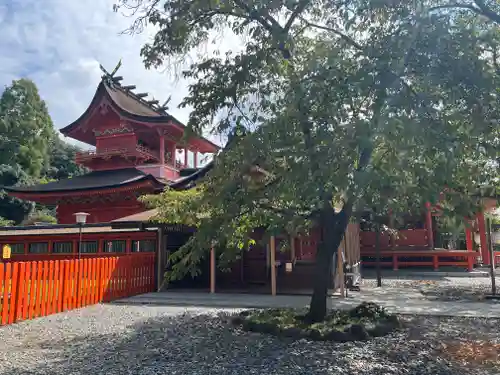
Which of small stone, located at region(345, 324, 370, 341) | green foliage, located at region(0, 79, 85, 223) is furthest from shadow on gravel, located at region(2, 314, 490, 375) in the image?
green foliage, located at region(0, 79, 85, 223)

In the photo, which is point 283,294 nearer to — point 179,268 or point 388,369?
point 179,268

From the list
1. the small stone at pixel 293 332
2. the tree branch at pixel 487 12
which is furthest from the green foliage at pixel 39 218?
the tree branch at pixel 487 12

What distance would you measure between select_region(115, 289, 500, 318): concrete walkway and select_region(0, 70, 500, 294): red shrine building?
93 centimetres

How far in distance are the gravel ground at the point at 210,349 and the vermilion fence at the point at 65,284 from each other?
0.50 m

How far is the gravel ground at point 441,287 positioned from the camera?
10547 millimetres

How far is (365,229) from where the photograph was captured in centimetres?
1945

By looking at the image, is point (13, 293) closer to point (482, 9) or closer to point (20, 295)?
point (20, 295)

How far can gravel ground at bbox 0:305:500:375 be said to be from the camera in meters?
4.57

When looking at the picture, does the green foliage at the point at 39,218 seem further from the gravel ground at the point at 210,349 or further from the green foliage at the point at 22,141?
the gravel ground at the point at 210,349

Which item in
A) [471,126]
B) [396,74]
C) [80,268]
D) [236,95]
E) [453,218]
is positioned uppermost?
[236,95]

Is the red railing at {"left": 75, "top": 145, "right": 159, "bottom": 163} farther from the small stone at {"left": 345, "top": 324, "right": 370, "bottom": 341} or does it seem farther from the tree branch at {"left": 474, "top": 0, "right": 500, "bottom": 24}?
the tree branch at {"left": 474, "top": 0, "right": 500, "bottom": 24}

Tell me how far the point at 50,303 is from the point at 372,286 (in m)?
9.02

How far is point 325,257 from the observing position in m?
6.48

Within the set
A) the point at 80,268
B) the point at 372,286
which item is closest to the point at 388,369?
the point at 80,268
